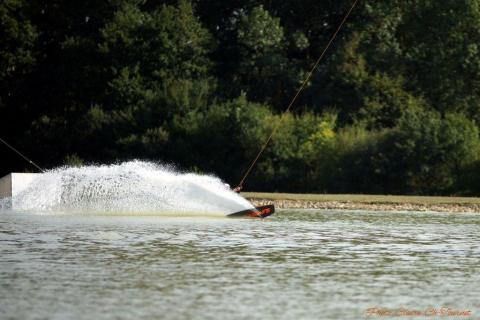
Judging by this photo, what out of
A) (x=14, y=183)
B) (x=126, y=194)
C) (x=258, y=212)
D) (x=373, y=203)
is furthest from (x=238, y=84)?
(x=258, y=212)

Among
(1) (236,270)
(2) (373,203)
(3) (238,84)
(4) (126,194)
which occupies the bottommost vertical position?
(1) (236,270)

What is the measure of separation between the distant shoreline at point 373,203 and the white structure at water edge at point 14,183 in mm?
8152

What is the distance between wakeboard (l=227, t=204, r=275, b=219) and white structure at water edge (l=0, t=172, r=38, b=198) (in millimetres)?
7790

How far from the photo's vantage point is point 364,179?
48719mm

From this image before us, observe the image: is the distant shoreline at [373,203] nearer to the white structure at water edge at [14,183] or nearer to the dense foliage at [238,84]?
the dense foliage at [238,84]

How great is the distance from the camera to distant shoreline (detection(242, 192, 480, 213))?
1582 inches

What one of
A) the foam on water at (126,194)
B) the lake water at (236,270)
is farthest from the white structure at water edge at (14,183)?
the lake water at (236,270)

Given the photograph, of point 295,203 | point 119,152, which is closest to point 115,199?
point 295,203

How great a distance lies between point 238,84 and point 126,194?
94.1 ft

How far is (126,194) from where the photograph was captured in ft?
125

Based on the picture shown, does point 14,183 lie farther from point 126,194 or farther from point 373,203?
point 373,203

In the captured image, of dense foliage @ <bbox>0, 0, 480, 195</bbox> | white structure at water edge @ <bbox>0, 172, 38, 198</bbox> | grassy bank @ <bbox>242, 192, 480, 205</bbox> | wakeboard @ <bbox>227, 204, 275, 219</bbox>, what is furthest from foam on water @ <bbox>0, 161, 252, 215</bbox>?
dense foliage @ <bbox>0, 0, 480, 195</bbox>

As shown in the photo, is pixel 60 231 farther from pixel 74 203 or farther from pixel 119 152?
pixel 119 152

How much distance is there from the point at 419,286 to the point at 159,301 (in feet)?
13.4
